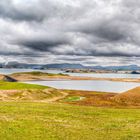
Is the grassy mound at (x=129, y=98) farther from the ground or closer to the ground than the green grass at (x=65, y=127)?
closer to the ground

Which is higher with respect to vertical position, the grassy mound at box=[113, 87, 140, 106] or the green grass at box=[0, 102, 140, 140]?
the green grass at box=[0, 102, 140, 140]

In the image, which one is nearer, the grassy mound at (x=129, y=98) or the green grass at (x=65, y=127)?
the green grass at (x=65, y=127)

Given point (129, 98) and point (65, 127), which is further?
point (129, 98)

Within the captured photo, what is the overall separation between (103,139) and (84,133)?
2588 millimetres

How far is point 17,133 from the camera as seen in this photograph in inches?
969

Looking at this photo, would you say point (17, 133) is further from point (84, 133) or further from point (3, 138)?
point (84, 133)

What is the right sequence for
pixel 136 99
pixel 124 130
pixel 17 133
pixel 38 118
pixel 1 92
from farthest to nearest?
pixel 1 92 → pixel 136 99 → pixel 38 118 → pixel 124 130 → pixel 17 133

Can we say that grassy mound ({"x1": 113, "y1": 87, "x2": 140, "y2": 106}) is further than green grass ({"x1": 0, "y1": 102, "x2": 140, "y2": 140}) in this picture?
Yes

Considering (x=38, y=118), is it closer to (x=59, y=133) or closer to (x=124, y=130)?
(x=59, y=133)

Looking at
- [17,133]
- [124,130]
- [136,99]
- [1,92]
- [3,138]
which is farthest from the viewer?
[1,92]

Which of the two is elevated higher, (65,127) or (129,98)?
(65,127)

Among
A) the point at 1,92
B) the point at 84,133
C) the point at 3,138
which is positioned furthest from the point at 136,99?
the point at 3,138

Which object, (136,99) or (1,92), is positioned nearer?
(136,99)

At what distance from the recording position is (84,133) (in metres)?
25.8
